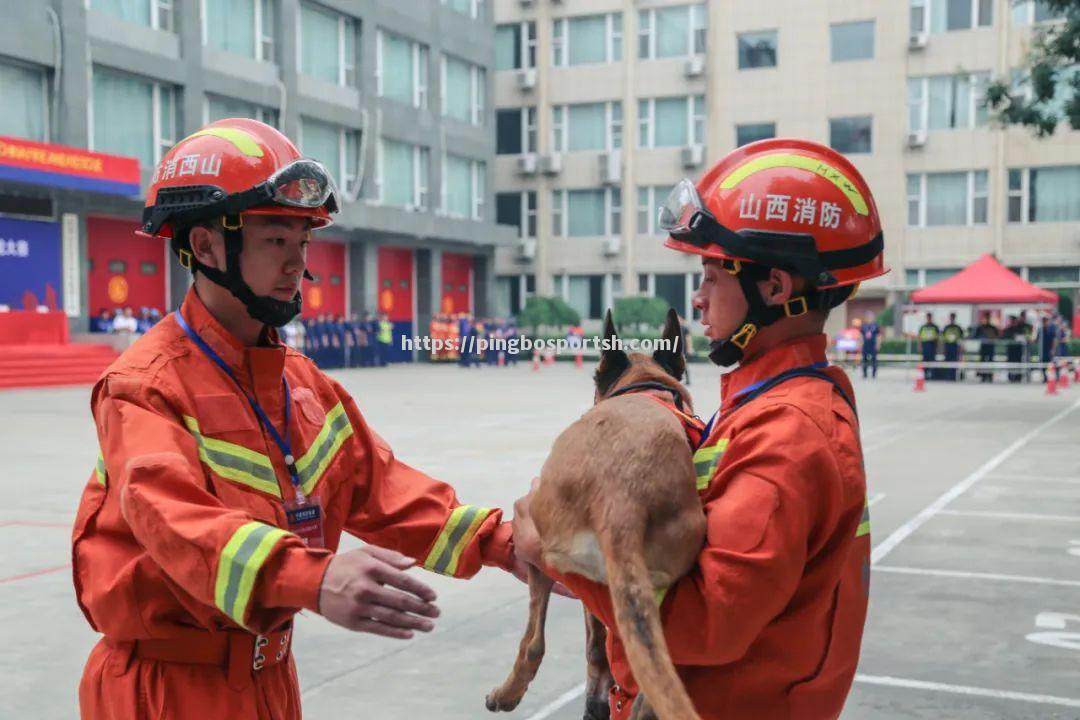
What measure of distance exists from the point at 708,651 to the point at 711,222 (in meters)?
0.83

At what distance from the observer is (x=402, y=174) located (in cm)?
4172

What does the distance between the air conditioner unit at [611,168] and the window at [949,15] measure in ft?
43.2

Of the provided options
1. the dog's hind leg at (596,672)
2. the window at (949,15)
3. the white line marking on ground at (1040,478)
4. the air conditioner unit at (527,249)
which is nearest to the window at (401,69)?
the air conditioner unit at (527,249)

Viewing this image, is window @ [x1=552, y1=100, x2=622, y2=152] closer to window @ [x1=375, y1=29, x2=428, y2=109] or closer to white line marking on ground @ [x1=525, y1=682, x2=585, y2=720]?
window @ [x1=375, y1=29, x2=428, y2=109]

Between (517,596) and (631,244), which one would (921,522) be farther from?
(631,244)

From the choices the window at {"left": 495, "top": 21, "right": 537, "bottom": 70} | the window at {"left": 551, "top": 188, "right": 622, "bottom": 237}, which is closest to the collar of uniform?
the window at {"left": 551, "top": 188, "right": 622, "bottom": 237}

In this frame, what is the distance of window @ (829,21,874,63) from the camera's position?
4522cm

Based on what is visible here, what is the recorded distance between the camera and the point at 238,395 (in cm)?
249

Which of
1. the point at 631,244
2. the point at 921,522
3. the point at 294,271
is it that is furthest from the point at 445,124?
the point at 294,271

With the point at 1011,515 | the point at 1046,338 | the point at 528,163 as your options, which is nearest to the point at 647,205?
the point at 528,163

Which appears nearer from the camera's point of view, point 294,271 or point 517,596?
point 294,271

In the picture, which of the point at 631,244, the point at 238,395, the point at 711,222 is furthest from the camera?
the point at 631,244

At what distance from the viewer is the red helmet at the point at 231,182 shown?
252cm

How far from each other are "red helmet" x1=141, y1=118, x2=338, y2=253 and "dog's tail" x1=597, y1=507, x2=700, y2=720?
117 cm
